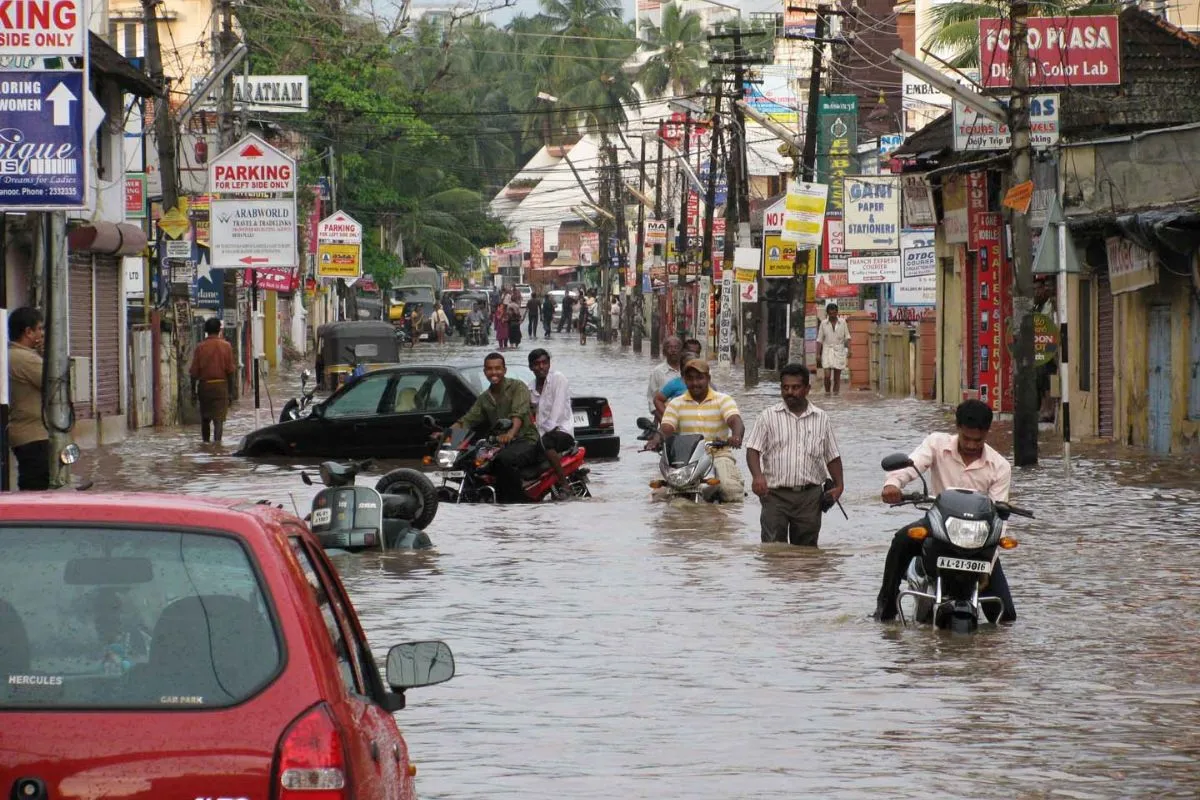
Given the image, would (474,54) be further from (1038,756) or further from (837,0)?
(1038,756)

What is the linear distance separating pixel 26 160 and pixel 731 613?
17.8 feet

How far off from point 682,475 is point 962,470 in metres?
7.27

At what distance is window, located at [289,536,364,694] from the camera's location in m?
4.96

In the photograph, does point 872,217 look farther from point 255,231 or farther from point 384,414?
point 384,414

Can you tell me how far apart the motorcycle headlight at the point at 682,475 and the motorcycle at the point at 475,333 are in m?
64.5

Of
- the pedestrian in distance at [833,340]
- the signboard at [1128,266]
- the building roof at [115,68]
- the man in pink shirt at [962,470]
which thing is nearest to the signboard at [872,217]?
the pedestrian in distance at [833,340]

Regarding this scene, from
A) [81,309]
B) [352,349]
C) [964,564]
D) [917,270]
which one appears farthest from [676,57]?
[964,564]

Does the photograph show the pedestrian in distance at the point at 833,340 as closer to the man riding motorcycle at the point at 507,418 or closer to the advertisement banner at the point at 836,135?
the advertisement banner at the point at 836,135

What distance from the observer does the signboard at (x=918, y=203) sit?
41.8m

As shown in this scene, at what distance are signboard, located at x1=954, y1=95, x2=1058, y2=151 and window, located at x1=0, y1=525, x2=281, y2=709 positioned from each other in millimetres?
22085

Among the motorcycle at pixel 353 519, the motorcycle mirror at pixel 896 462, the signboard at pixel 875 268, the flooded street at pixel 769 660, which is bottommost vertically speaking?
the flooded street at pixel 769 660

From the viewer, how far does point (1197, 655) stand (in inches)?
453

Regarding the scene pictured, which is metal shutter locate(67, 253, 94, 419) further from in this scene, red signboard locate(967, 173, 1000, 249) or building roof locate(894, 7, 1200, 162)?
building roof locate(894, 7, 1200, 162)

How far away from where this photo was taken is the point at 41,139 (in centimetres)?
1420
